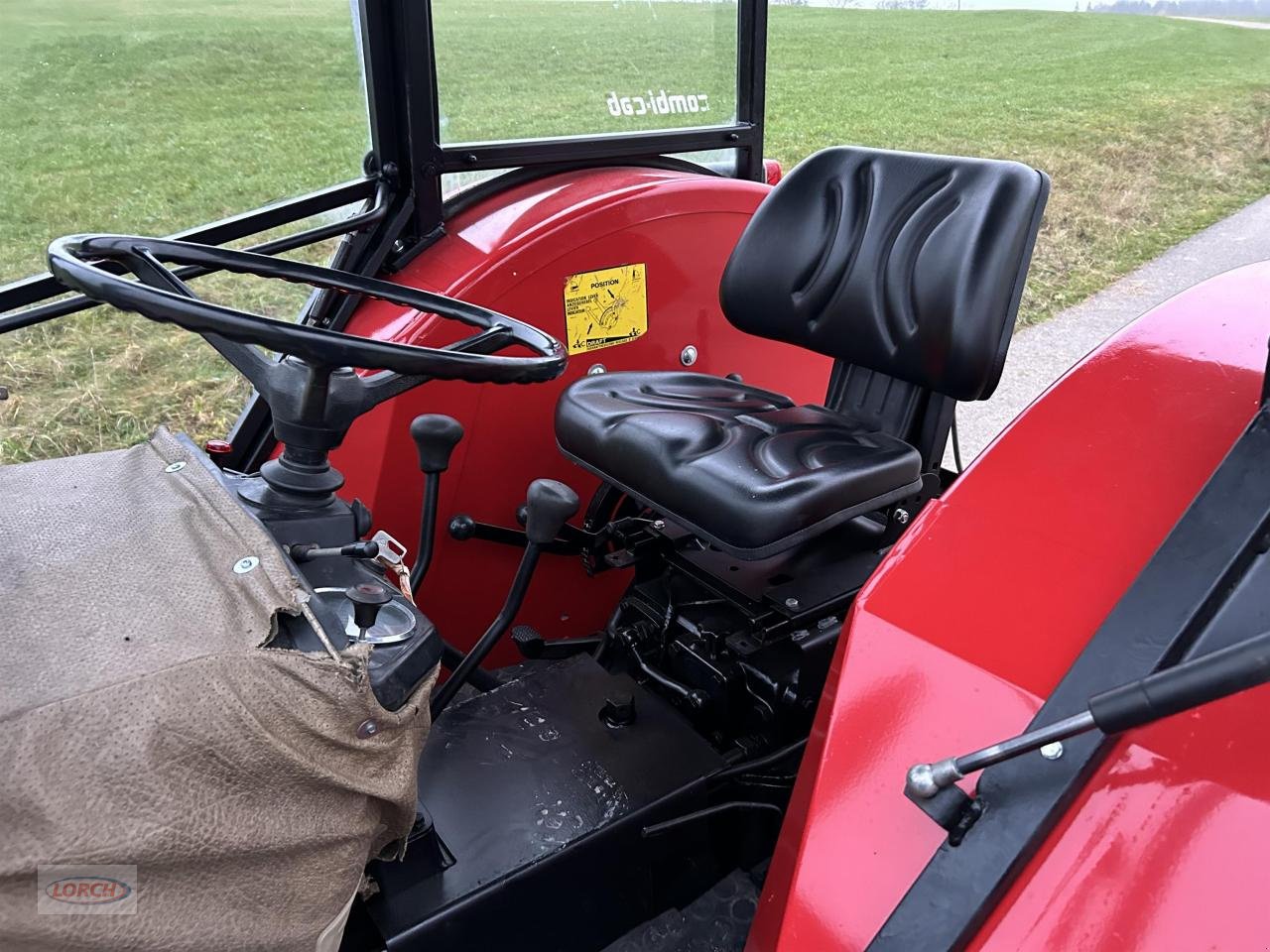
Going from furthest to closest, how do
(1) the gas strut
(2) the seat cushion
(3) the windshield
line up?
(3) the windshield, (2) the seat cushion, (1) the gas strut

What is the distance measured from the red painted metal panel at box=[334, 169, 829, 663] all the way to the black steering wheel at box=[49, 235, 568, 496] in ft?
1.56

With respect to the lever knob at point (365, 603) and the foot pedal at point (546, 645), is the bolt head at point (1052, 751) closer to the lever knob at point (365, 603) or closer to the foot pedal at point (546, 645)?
the lever knob at point (365, 603)

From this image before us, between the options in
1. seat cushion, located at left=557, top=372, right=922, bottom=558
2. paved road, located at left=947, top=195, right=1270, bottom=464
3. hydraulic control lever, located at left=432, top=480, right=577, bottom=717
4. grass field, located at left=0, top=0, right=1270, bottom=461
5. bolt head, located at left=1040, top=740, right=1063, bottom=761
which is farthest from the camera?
paved road, located at left=947, top=195, right=1270, bottom=464

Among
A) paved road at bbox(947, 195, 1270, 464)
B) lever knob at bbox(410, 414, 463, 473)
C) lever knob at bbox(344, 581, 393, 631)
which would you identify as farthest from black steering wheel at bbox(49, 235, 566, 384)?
paved road at bbox(947, 195, 1270, 464)

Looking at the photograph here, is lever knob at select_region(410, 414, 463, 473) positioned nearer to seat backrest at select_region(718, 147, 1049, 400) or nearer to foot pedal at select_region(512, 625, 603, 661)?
foot pedal at select_region(512, 625, 603, 661)

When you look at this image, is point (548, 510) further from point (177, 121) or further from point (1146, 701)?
point (177, 121)

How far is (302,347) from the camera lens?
3.49 feet

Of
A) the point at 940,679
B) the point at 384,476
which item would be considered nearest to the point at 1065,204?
the point at 384,476

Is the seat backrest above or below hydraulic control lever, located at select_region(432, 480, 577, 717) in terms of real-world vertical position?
above

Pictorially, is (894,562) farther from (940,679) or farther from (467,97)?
(467,97)

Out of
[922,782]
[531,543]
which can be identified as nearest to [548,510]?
[531,543]

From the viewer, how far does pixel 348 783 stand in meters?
1.00

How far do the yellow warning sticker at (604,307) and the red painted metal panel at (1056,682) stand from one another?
3.70ft

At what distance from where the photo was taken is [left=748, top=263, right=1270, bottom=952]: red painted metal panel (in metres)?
0.78
